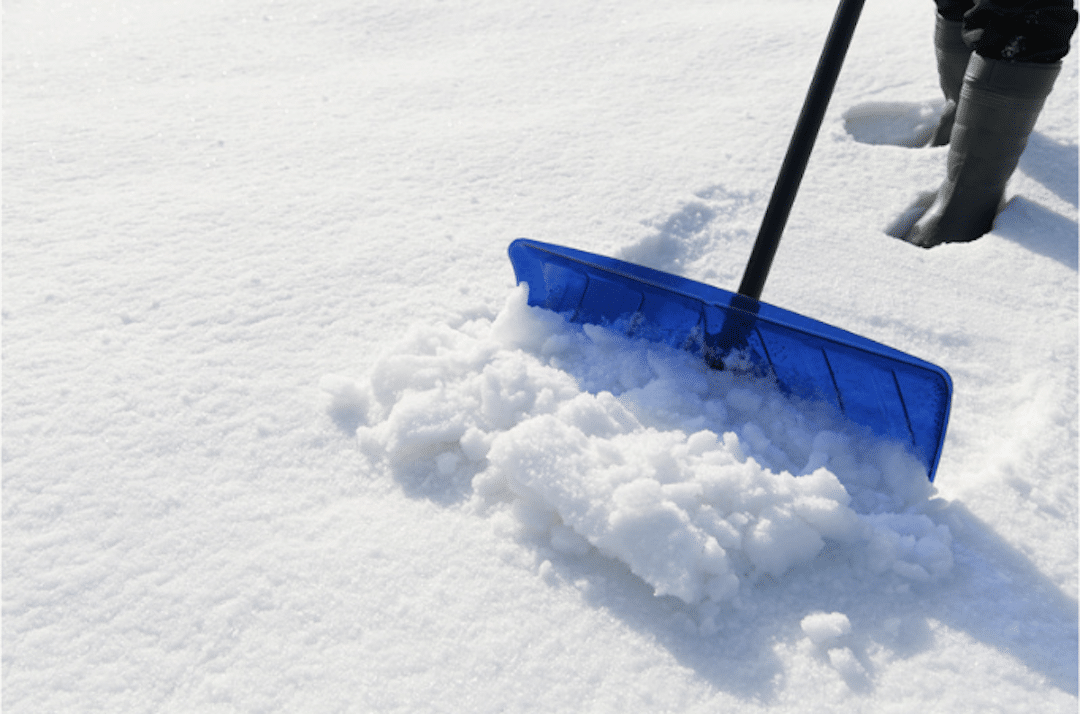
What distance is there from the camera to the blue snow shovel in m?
1.09

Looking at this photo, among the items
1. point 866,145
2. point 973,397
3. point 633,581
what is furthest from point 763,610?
point 866,145

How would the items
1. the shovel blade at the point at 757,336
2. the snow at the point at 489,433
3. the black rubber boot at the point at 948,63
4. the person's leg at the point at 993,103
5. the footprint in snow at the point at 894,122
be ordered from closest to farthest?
the snow at the point at 489,433, the shovel blade at the point at 757,336, the person's leg at the point at 993,103, the black rubber boot at the point at 948,63, the footprint in snow at the point at 894,122

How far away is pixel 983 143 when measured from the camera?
1.64 meters

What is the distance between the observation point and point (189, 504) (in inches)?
40.9

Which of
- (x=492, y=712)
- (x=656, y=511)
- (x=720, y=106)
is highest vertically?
(x=720, y=106)

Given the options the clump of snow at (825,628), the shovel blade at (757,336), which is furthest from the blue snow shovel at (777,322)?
the clump of snow at (825,628)

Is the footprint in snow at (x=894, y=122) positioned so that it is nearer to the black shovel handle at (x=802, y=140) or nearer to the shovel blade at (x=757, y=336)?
the black shovel handle at (x=802, y=140)

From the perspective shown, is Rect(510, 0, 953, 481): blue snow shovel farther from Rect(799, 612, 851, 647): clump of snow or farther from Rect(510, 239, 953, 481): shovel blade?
Rect(799, 612, 851, 647): clump of snow

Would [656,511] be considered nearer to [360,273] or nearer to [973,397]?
[973,397]

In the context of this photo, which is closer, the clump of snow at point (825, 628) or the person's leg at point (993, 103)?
the clump of snow at point (825, 628)

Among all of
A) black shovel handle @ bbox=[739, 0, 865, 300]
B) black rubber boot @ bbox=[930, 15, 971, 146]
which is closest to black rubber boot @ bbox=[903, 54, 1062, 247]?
black rubber boot @ bbox=[930, 15, 971, 146]

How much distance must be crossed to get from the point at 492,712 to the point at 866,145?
173cm

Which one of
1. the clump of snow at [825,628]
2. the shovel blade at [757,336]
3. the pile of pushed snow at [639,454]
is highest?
the shovel blade at [757,336]

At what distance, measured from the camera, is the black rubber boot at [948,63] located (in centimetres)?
189
